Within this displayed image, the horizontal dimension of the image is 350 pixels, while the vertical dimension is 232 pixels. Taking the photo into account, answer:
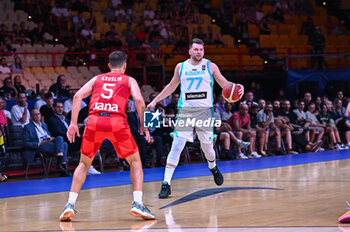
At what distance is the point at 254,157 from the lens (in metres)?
13.0

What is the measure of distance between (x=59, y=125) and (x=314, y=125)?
23.3ft

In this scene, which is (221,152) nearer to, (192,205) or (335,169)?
(335,169)

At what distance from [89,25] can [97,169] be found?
7.40 meters

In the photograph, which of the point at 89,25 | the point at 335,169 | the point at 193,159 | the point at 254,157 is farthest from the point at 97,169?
the point at 89,25

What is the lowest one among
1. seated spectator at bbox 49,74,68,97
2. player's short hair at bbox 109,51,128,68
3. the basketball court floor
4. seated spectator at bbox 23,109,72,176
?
the basketball court floor

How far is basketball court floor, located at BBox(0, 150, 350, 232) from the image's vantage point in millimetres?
5488

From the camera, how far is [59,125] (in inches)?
424

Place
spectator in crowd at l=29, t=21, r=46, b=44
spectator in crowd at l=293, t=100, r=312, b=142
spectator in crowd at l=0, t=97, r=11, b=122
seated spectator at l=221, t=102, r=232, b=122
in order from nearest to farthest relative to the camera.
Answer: spectator in crowd at l=0, t=97, r=11, b=122 → seated spectator at l=221, t=102, r=232, b=122 → spectator in crowd at l=293, t=100, r=312, b=142 → spectator in crowd at l=29, t=21, r=46, b=44

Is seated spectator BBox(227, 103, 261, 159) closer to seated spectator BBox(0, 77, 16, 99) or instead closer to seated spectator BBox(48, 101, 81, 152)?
seated spectator BBox(48, 101, 81, 152)

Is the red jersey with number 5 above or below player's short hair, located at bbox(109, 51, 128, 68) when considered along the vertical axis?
below

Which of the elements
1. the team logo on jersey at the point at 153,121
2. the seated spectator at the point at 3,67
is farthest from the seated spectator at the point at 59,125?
the seated spectator at the point at 3,67

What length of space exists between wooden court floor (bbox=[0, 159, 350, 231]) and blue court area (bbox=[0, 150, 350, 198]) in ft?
1.77

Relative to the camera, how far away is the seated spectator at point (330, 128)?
1488 centimetres

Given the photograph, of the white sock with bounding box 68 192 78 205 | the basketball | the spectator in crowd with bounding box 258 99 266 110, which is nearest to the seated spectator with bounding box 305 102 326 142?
the spectator in crowd with bounding box 258 99 266 110
